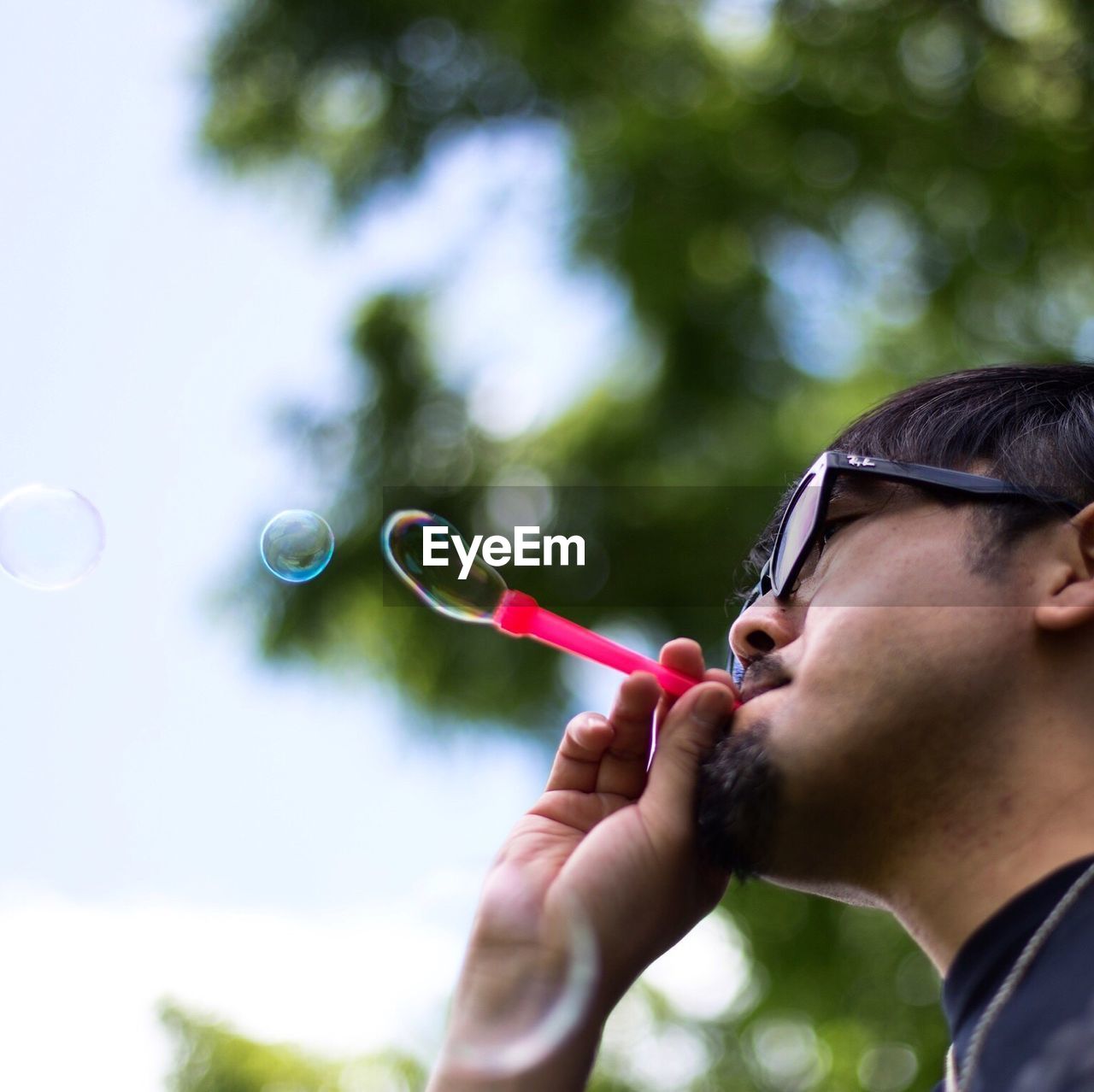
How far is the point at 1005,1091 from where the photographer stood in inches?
43.2

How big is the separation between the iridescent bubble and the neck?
0.71 metres

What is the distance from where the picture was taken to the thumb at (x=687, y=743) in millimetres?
1420

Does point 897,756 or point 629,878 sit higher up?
point 897,756

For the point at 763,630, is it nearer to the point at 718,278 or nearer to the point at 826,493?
the point at 826,493

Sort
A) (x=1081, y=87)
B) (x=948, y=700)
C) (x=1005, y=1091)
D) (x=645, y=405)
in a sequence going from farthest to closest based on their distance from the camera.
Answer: (x=645, y=405) → (x=1081, y=87) → (x=948, y=700) → (x=1005, y=1091)

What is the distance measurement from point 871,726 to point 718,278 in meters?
3.61

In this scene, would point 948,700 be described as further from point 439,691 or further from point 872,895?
point 439,691

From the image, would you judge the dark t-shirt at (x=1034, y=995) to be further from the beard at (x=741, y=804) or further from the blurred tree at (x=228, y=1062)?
the blurred tree at (x=228, y=1062)

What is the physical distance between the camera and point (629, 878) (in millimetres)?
1403

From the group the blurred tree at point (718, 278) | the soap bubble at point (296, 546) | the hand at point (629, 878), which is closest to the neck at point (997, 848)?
the hand at point (629, 878)

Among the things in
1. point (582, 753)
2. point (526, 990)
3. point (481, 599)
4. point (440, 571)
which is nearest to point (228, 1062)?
point (440, 571)

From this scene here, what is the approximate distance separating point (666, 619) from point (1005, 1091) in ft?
11.0

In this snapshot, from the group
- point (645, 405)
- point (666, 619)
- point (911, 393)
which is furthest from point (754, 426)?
point (911, 393)

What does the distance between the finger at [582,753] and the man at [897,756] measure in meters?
0.03
